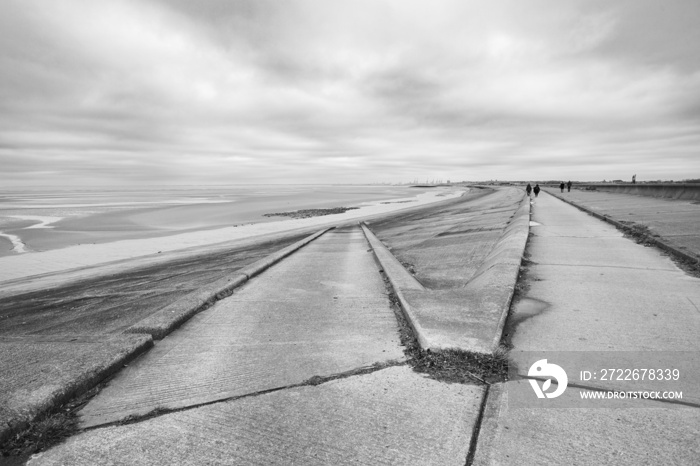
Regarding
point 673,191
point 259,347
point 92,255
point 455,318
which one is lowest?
point 92,255

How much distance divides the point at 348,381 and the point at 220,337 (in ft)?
5.37

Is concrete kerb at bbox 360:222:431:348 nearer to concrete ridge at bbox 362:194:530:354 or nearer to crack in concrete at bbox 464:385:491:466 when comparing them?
concrete ridge at bbox 362:194:530:354

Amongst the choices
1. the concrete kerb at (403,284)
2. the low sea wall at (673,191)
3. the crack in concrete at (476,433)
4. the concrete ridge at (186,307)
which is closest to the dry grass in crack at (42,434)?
the concrete ridge at (186,307)

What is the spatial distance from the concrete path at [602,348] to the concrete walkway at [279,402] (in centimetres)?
29

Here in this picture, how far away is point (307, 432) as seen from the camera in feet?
7.53

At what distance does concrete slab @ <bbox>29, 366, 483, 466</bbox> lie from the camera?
6.91ft

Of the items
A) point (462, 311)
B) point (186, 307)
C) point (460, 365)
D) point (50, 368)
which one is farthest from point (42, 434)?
point (462, 311)

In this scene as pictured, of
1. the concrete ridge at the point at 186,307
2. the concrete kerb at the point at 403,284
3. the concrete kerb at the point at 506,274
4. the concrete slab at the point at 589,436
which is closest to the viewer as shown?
the concrete slab at the point at 589,436

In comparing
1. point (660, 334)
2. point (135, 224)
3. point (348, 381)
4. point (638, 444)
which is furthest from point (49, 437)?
point (135, 224)

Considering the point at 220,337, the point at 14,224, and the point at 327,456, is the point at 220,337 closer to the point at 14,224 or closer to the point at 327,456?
the point at 327,456

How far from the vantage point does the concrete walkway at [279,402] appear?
2.15 m

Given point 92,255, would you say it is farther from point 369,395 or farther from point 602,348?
point 602,348

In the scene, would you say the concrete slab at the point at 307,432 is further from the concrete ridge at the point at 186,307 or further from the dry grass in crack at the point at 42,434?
the concrete ridge at the point at 186,307

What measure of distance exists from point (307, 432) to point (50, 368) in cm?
226
